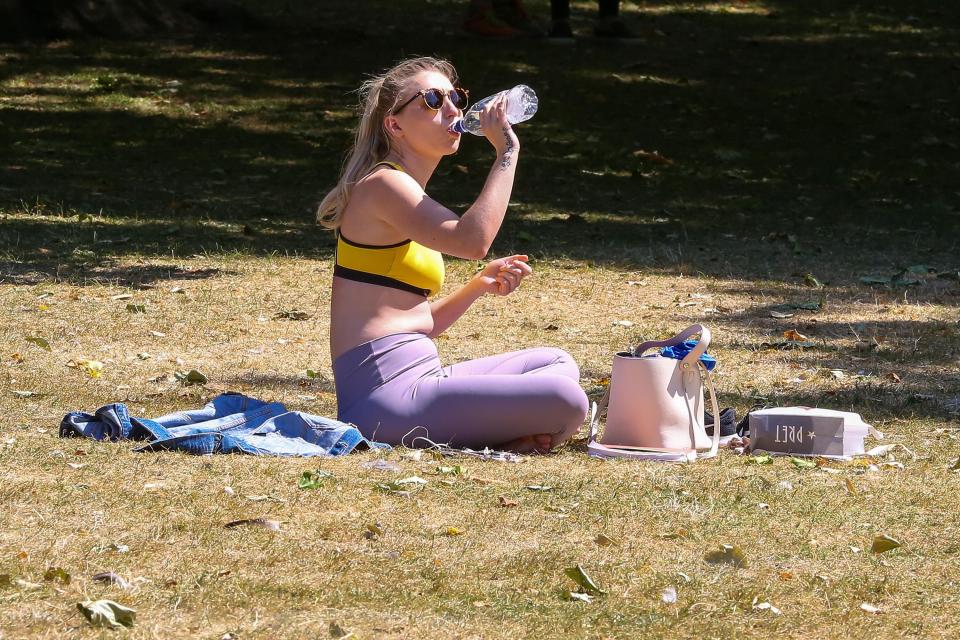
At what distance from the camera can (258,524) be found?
12.8ft

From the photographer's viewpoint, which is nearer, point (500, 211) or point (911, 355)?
point (500, 211)

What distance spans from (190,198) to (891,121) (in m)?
8.05

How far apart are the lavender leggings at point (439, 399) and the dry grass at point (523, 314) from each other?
0.16 meters

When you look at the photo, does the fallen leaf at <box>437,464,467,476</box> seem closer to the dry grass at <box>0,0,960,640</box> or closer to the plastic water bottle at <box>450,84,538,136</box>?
the dry grass at <box>0,0,960,640</box>

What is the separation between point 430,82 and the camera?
16.2 ft

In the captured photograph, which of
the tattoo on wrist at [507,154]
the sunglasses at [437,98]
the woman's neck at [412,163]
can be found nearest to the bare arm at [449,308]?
the woman's neck at [412,163]

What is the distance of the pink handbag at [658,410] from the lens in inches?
192

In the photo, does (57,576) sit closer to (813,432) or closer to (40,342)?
(813,432)

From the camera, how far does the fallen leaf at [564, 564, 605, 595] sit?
138 inches

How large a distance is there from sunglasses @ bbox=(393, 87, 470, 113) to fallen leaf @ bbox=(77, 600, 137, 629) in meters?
2.29

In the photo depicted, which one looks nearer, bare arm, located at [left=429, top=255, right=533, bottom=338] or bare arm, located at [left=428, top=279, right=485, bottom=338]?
bare arm, located at [left=429, top=255, right=533, bottom=338]

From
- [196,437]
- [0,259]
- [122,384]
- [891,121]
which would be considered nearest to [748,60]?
[891,121]

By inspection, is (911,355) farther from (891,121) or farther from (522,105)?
(891,121)

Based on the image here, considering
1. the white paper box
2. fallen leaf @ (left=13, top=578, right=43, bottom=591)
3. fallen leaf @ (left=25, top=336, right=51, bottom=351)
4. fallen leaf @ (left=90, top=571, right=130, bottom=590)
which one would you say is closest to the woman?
the white paper box
